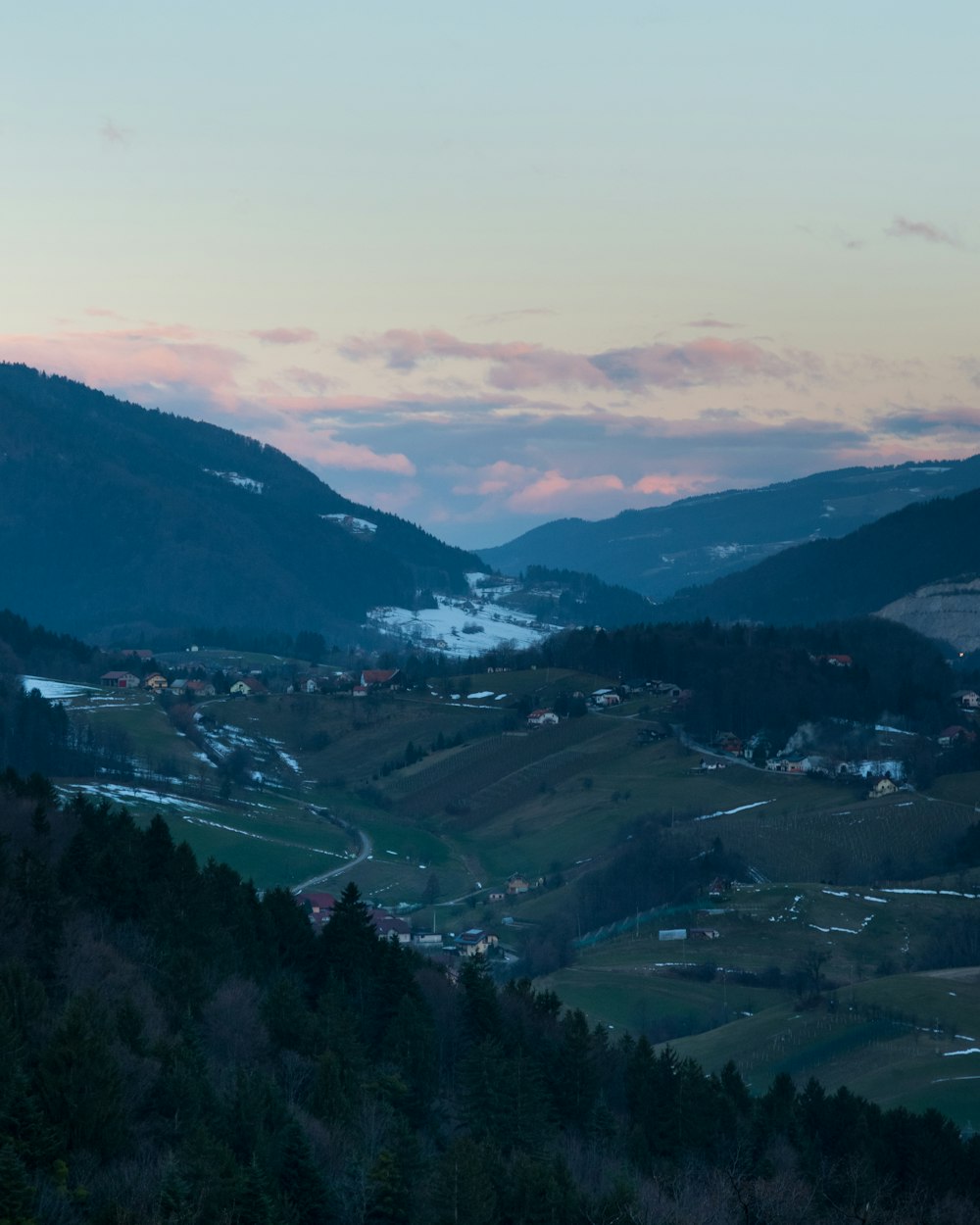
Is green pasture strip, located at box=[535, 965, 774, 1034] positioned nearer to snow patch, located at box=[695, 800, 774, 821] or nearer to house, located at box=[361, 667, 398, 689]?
snow patch, located at box=[695, 800, 774, 821]

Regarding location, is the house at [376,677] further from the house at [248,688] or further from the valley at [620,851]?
the valley at [620,851]

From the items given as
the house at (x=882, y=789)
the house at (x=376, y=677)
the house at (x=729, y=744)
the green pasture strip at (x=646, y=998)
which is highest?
the house at (x=376, y=677)

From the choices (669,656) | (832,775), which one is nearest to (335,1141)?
(832,775)

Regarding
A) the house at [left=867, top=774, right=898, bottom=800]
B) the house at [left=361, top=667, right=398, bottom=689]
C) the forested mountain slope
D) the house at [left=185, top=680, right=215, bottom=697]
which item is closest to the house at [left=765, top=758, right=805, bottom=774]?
the house at [left=867, top=774, right=898, bottom=800]

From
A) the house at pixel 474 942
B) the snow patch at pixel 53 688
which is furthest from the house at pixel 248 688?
the house at pixel 474 942

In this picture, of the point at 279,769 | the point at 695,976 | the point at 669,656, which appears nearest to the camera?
the point at 695,976

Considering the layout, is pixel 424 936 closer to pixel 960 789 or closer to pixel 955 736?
pixel 960 789

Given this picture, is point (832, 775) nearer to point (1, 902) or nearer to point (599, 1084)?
point (599, 1084)
